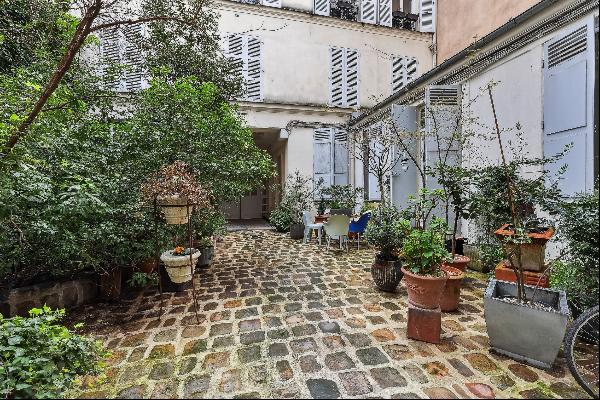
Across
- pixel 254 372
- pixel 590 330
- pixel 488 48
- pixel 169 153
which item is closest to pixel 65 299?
pixel 169 153

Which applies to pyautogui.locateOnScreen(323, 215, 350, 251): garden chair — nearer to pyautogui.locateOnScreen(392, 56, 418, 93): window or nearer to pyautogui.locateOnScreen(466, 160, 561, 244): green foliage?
pyautogui.locateOnScreen(466, 160, 561, 244): green foliage

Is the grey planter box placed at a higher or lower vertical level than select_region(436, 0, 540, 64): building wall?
lower

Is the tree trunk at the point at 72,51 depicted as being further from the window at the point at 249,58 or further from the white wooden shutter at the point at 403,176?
the window at the point at 249,58

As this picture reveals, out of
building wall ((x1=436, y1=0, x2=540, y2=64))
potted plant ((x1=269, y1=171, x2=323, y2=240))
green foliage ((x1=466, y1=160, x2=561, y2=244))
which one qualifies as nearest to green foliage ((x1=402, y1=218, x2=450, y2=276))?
green foliage ((x1=466, y1=160, x2=561, y2=244))

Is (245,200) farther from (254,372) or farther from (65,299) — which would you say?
(254,372)

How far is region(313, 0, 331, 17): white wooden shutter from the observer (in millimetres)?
9531

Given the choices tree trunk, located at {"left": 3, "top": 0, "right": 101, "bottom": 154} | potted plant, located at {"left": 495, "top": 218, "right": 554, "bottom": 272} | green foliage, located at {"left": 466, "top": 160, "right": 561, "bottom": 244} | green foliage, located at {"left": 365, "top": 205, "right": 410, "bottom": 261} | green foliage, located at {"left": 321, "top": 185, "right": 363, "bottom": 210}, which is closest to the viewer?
tree trunk, located at {"left": 3, "top": 0, "right": 101, "bottom": 154}

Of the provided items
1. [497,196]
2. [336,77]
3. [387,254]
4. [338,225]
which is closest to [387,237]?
[387,254]

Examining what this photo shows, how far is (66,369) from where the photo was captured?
2291 millimetres

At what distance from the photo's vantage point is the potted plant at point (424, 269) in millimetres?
2787

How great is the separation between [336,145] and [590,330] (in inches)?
317

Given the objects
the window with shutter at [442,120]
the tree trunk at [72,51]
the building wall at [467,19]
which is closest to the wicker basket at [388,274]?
the window with shutter at [442,120]

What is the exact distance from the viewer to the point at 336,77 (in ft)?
31.8

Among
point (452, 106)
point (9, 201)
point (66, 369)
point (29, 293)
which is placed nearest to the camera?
point (66, 369)
